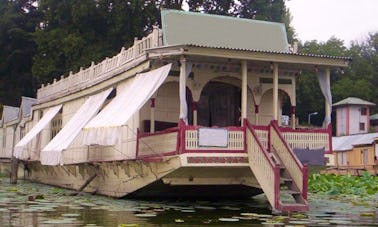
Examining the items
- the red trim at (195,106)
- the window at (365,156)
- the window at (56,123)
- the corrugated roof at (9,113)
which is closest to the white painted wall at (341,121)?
the window at (365,156)

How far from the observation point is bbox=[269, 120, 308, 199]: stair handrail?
41.2 feet

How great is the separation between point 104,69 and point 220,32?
4487 millimetres

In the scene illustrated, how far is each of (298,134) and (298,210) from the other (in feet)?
9.72

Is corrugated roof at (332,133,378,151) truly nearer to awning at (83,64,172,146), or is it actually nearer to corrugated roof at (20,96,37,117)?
corrugated roof at (20,96,37,117)

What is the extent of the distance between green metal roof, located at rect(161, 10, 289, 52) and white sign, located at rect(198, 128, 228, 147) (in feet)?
11.6

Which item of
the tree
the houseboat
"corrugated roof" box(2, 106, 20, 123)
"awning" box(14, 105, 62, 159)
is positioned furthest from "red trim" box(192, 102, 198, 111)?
the tree

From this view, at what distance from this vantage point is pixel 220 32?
1698 cm

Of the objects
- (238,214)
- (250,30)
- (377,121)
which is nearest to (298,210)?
(238,214)

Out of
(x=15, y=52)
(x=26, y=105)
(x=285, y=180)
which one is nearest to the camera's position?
(x=285, y=180)

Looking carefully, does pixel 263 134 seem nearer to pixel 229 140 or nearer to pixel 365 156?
pixel 229 140

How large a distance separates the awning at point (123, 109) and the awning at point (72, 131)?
5.59ft

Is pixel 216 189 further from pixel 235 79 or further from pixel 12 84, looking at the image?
pixel 12 84

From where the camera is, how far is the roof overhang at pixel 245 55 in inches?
529

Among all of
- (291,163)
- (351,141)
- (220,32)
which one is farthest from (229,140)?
(351,141)
